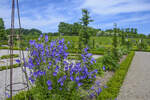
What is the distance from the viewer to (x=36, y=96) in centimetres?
231

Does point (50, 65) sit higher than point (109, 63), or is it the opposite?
point (50, 65)

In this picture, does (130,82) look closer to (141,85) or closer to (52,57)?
(141,85)

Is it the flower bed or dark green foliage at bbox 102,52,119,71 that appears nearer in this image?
the flower bed

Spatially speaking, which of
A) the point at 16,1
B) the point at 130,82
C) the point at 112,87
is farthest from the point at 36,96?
the point at 130,82

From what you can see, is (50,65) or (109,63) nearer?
(50,65)

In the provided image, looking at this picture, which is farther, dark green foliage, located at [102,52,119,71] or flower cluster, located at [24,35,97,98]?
dark green foliage, located at [102,52,119,71]

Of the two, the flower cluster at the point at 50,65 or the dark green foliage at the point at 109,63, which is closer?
the flower cluster at the point at 50,65

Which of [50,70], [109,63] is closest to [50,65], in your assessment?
[50,70]

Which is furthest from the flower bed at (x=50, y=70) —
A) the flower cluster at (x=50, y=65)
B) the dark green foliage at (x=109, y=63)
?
the dark green foliage at (x=109, y=63)

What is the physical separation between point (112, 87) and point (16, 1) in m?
2.88

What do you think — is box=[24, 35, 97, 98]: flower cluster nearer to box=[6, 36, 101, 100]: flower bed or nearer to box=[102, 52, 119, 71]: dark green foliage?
box=[6, 36, 101, 100]: flower bed

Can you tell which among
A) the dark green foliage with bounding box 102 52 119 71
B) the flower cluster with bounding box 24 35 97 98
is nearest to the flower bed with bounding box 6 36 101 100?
the flower cluster with bounding box 24 35 97 98

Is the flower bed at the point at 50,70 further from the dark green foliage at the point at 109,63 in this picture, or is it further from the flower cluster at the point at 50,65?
the dark green foliage at the point at 109,63

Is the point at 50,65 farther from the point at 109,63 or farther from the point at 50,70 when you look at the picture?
the point at 109,63
